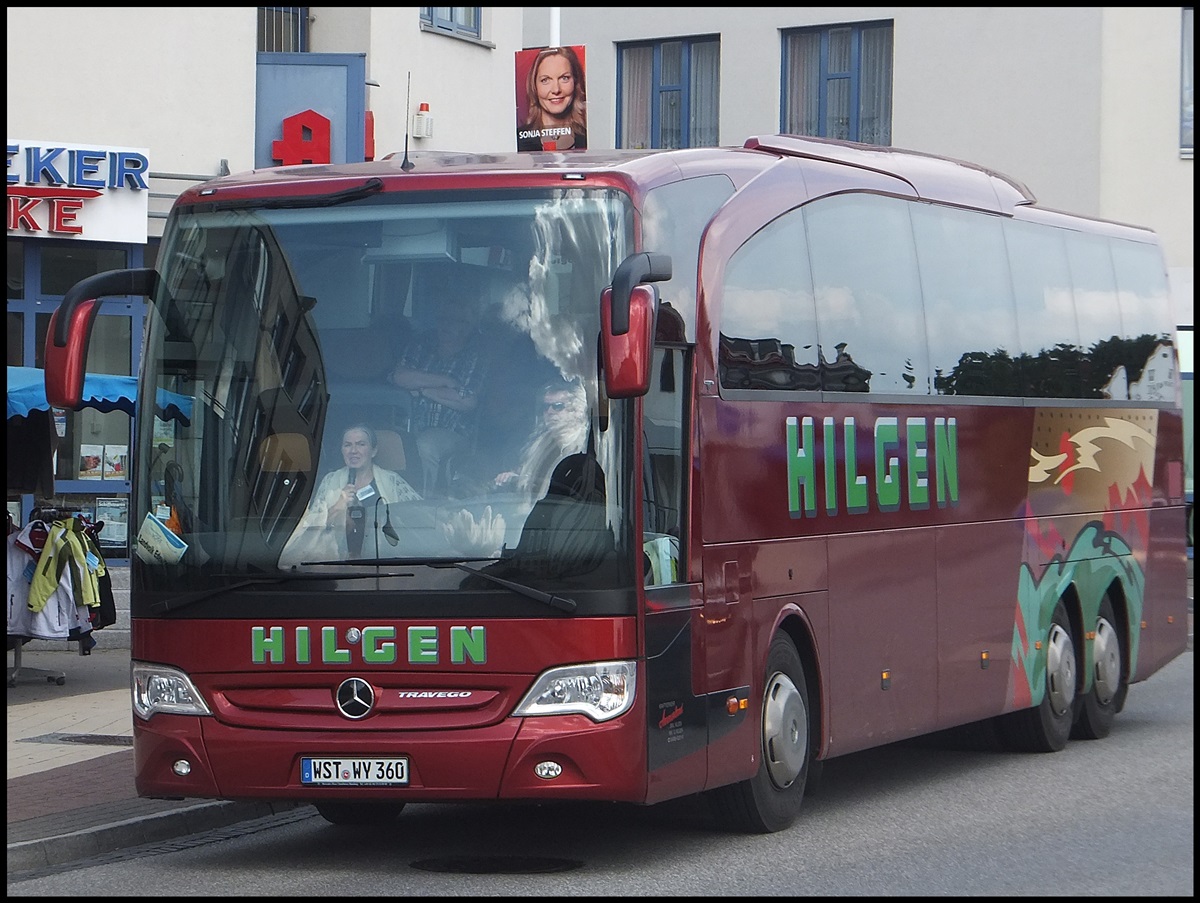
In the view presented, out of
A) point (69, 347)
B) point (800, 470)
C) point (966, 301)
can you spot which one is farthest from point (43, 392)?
point (800, 470)

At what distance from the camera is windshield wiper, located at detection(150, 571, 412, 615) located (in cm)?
913

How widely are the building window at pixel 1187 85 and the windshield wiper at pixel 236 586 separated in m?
28.0

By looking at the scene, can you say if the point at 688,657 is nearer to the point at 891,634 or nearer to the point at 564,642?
the point at 564,642

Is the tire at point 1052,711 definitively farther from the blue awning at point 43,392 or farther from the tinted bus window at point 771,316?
the blue awning at point 43,392

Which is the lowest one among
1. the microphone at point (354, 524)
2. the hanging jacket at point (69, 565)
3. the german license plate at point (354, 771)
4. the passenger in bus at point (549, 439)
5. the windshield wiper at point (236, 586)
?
the german license plate at point (354, 771)

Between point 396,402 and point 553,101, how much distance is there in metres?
14.3

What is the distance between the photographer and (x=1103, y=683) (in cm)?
1531

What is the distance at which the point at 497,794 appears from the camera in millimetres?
8961

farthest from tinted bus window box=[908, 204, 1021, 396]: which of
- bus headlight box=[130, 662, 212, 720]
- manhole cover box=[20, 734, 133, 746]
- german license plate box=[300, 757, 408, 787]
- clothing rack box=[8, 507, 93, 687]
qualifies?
clothing rack box=[8, 507, 93, 687]

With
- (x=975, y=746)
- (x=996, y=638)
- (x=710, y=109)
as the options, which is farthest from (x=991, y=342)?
(x=710, y=109)

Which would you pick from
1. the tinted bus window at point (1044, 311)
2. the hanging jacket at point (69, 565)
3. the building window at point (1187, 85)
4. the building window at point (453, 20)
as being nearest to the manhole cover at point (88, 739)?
the hanging jacket at point (69, 565)

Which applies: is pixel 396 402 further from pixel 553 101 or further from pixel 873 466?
pixel 553 101

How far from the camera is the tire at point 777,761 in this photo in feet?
33.9

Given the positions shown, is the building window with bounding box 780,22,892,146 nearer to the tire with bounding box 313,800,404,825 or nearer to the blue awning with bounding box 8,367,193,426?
the blue awning with bounding box 8,367,193,426
